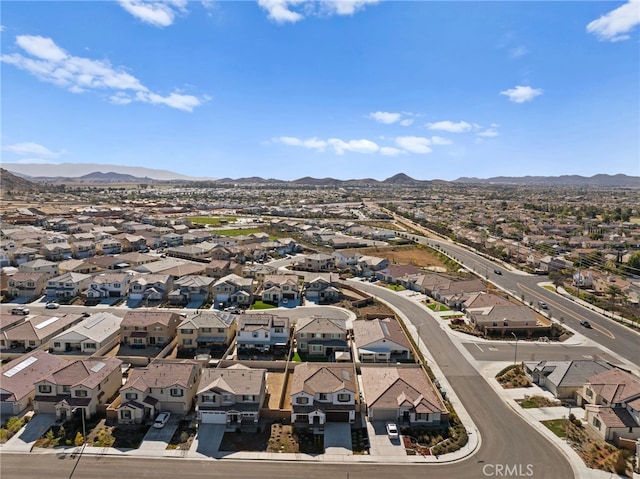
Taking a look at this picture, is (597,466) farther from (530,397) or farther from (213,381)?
(213,381)

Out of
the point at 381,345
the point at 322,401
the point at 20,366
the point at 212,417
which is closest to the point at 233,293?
the point at 381,345

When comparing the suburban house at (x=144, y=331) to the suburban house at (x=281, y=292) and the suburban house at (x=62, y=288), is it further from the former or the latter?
the suburban house at (x=62, y=288)

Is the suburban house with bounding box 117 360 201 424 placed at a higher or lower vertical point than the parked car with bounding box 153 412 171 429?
higher

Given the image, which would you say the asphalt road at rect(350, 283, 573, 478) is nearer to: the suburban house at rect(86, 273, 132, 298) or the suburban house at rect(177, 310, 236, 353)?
the suburban house at rect(177, 310, 236, 353)

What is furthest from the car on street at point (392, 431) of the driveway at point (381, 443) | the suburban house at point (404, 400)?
the suburban house at point (404, 400)

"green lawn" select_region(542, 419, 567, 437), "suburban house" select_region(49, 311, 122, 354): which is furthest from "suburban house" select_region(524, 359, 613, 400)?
"suburban house" select_region(49, 311, 122, 354)

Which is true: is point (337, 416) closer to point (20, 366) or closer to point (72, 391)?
point (72, 391)
